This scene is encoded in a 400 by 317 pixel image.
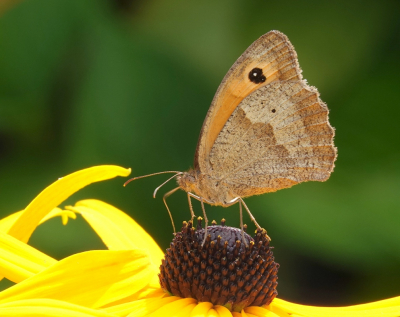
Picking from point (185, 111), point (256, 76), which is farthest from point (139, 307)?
point (185, 111)

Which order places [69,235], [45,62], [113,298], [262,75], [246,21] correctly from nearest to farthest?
[113,298] → [262,75] → [69,235] → [45,62] → [246,21]

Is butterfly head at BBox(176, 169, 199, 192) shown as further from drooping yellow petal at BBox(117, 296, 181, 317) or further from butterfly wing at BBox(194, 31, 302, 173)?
drooping yellow petal at BBox(117, 296, 181, 317)

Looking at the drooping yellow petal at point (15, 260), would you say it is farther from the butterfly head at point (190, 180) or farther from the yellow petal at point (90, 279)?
the butterfly head at point (190, 180)

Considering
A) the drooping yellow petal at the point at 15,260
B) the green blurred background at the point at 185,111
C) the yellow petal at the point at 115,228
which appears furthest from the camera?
the green blurred background at the point at 185,111

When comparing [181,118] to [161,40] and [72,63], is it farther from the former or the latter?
[72,63]

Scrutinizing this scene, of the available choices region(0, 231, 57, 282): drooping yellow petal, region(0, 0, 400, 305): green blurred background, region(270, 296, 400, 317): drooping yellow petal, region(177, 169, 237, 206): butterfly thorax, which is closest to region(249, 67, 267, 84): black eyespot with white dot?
region(177, 169, 237, 206): butterfly thorax

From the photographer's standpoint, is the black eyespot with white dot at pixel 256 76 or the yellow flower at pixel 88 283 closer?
the yellow flower at pixel 88 283

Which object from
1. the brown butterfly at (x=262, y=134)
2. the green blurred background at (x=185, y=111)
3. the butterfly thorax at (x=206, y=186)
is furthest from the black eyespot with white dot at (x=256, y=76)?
the green blurred background at (x=185, y=111)

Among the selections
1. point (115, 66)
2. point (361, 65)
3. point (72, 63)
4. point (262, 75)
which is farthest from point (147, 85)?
point (262, 75)
